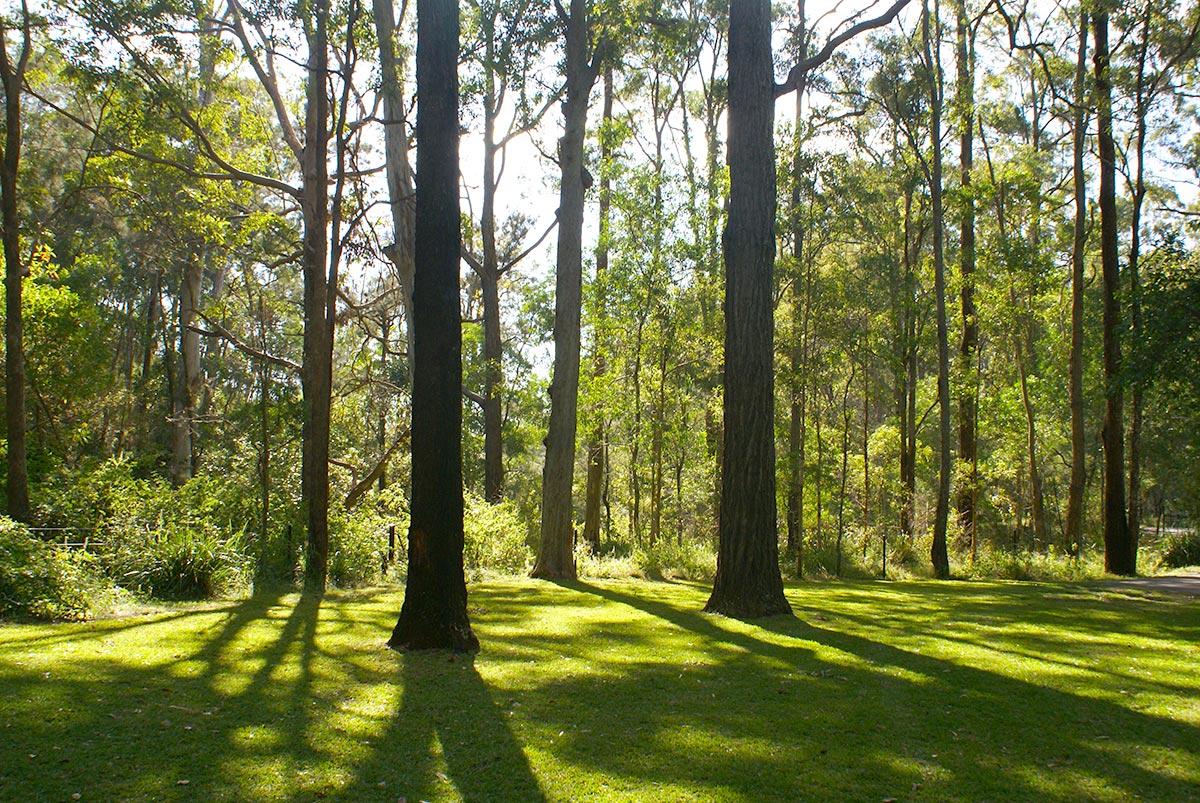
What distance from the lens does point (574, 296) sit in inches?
Answer: 542

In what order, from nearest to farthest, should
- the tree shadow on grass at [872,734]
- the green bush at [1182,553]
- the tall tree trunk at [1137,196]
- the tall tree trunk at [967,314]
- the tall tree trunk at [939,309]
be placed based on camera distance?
the tree shadow on grass at [872,734], the tall tree trunk at [1137,196], the green bush at [1182,553], the tall tree trunk at [939,309], the tall tree trunk at [967,314]

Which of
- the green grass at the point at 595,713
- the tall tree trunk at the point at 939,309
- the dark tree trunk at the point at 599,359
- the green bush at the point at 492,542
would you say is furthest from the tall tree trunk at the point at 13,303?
the tall tree trunk at the point at 939,309

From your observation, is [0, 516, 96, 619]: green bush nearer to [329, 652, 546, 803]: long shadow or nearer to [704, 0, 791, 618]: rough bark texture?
[329, 652, 546, 803]: long shadow

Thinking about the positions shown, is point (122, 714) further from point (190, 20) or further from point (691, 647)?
point (190, 20)

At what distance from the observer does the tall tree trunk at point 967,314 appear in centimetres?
2061

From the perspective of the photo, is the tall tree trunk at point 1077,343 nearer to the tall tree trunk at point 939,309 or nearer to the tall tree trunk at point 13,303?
the tall tree trunk at point 939,309

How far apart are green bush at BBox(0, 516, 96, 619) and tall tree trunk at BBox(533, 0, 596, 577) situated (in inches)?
285

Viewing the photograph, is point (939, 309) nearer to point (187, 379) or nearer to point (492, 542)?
point (492, 542)

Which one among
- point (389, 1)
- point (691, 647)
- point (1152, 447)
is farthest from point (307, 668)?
point (1152, 447)

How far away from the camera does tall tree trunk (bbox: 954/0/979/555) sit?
20.6 m

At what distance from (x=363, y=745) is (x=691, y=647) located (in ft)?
11.1

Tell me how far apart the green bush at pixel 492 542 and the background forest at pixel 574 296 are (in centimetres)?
7

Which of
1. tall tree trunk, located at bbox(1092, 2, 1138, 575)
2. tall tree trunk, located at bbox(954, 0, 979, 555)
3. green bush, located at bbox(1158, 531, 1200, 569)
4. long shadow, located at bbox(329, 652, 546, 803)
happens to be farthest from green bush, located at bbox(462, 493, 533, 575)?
green bush, located at bbox(1158, 531, 1200, 569)

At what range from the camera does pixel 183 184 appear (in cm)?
1570
